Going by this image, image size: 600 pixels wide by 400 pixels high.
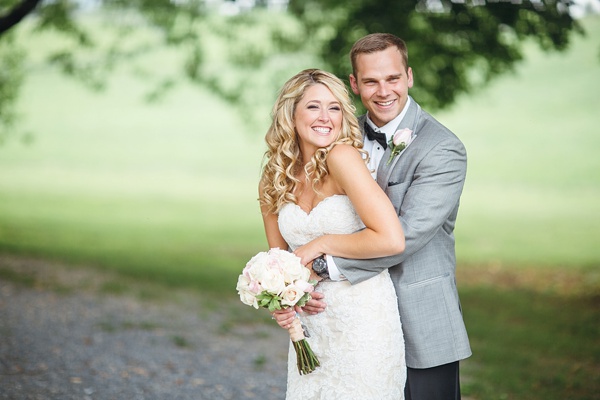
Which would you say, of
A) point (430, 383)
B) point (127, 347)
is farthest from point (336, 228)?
point (127, 347)

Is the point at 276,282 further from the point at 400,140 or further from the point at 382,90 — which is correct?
the point at 382,90

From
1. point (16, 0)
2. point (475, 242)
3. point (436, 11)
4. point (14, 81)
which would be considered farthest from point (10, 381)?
point (475, 242)

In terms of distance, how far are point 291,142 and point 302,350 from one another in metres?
1.11

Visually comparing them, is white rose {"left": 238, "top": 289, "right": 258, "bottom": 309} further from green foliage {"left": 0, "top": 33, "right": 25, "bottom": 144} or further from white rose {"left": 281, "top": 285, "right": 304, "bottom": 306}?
green foliage {"left": 0, "top": 33, "right": 25, "bottom": 144}

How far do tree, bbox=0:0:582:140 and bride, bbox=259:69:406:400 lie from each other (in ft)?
18.2

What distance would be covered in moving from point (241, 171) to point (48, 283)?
905 inches

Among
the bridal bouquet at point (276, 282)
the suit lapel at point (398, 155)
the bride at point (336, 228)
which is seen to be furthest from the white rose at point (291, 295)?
the suit lapel at point (398, 155)

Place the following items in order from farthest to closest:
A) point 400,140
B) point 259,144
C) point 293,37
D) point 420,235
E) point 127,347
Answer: point 259,144 < point 293,37 < point 127,347 < point 400,140 < point 420,235

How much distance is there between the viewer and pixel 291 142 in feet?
12.8

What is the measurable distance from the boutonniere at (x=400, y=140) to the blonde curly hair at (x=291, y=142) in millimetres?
175

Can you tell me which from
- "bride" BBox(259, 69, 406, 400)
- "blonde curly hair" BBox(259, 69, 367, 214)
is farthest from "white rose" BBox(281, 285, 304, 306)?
"blonde curly hair" BBox(259, 69, 367, 214)

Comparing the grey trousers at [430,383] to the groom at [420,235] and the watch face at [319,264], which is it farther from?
the watch face at [319,264]

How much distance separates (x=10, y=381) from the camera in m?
6.55

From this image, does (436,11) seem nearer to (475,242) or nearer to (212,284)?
(212,284)
